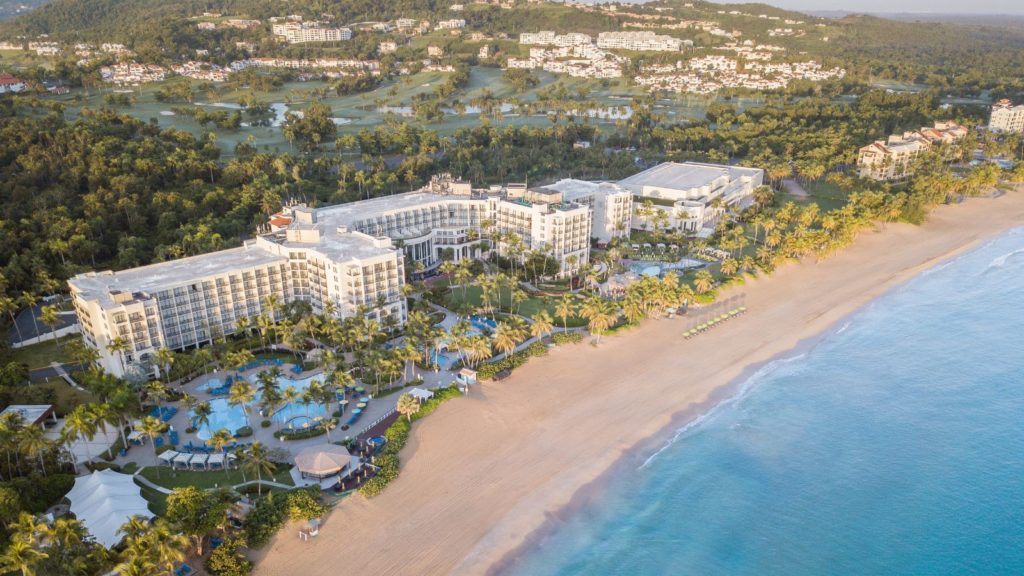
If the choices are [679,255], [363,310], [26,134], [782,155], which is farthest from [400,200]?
[782,155]

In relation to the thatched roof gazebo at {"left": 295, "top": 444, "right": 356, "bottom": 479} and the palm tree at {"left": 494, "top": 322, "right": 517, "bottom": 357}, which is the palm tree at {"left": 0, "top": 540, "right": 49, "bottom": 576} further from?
the palm tree at {"left": 494, "top": 322, "right": 517, "bottom": 357}

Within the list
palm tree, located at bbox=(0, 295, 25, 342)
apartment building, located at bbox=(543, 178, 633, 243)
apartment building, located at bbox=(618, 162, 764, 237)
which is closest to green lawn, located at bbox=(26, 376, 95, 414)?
palm tree, located at bbox=(0, 295, 25, 342)

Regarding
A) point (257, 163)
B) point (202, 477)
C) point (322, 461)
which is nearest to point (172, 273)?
point (202, 477)

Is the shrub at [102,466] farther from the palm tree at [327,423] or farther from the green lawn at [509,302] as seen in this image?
the green lawn at [509,302]

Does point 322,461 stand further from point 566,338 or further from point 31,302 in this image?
point 31,302

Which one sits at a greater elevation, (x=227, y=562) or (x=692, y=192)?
(x=692, y=192)
